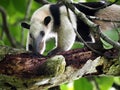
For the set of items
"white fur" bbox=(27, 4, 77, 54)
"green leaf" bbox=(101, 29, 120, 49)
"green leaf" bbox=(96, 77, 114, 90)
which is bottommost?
"green leaf" bbox=(96, 77, 114, 90)

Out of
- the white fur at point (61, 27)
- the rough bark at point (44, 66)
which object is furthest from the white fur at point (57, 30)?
the rough bark at point (44, 66)

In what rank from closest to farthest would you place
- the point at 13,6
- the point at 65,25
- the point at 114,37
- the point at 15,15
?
the point at 114,37 < the point at 65,25 < the point at 13,6 < the point at 15,15

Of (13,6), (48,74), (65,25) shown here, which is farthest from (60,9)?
(48,74)

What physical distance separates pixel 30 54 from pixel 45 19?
56.1 inches

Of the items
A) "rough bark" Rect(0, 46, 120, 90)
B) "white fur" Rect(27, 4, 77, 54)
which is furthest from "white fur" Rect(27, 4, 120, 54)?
"rough bark" Rect(0, 46, 120, 90)

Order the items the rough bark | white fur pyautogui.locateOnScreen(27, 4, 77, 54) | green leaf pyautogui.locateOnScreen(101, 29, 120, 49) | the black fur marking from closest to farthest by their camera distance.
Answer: the rough bark → green leaf pyautogui.locateOnScreen(101, 29, 120, 49) → white fur pyautogui.locateOnScreen(27, 4, 77, 54) → the black fur marking

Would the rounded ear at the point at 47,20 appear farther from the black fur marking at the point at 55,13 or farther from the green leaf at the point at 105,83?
the green leaf at the point at 105,83

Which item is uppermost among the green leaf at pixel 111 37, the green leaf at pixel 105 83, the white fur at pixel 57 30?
the green leaf at pixel 111 37

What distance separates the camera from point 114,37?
2.72 metres

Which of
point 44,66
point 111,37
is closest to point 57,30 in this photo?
point 111,37

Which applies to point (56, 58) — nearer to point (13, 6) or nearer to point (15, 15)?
point (13, 6)

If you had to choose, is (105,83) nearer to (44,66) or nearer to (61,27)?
(61,27)

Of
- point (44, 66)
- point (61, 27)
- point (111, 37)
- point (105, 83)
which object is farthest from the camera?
point (105, 83)

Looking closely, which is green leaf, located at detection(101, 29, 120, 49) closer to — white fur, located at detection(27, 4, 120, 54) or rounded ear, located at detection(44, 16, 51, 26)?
white fur, located at detection(27, 4, 120, 54)
